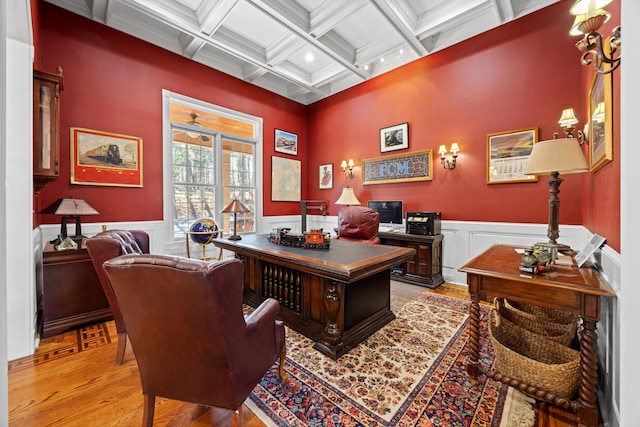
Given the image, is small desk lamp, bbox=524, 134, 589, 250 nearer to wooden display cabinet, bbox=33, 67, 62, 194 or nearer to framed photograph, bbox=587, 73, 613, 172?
framed photograph, bbox=587, 73, 613, 172

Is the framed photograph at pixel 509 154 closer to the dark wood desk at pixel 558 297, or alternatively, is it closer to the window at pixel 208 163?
the dark wood desk at pixel 558 297

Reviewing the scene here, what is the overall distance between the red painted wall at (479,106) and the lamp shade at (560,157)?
1.98 m

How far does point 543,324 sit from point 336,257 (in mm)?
1688

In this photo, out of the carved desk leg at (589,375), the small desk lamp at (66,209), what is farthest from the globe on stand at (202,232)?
the carved desk leg at (589,375)

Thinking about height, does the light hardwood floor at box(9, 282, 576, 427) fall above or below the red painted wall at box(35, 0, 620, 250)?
below

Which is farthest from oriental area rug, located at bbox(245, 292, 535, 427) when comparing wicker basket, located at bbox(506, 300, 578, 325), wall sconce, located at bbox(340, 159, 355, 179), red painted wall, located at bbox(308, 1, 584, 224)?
wall sconce, located at bbox(340, 159, 355, 179)

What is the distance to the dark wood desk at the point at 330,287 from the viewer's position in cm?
207

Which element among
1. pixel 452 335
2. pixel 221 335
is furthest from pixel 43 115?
pixel 452 335

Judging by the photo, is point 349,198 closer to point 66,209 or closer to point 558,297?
point 558,297

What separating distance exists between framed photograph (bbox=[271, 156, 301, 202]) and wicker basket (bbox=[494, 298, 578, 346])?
180 inches

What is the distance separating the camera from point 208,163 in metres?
4.78

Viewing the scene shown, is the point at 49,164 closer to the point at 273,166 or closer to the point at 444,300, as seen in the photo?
the point at 273,166

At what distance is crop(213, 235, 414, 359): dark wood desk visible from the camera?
6.81 ft

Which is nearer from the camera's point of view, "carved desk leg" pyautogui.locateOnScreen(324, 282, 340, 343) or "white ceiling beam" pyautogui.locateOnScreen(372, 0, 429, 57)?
"carved desk leg" pyautogui.locateOnScreen(324, 282, 340, 343)
